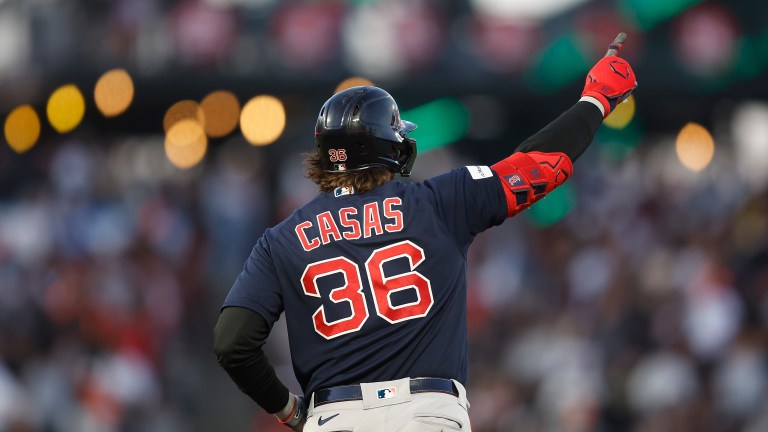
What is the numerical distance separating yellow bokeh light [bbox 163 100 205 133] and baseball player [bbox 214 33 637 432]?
1952cm

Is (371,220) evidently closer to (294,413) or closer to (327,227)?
(327,227)

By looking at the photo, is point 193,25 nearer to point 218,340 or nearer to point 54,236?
point 54,236

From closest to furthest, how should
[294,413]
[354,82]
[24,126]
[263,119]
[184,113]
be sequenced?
1. [294,413]
2. [354,82]
3. [24,126]
4. [263,119]
5. [184,113]

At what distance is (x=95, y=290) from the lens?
1357 cm

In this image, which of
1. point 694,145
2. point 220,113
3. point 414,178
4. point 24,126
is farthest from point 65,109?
point 694,145

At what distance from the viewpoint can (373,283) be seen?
14.3 feet

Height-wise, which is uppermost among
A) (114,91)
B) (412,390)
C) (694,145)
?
(114,91)

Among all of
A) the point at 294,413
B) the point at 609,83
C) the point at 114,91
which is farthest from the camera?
the point at 114,91

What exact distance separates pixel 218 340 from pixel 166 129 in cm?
2170

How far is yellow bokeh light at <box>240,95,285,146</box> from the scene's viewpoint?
22406 mm

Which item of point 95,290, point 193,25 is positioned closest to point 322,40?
point 193,25

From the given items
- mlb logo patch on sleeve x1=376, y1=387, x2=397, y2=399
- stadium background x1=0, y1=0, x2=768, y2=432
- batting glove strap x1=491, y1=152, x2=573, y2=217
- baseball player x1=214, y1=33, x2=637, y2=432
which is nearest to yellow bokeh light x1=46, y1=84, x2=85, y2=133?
stadium background x1=0, y1=0, x2=768, y2=432

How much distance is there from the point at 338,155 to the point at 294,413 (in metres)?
1.02

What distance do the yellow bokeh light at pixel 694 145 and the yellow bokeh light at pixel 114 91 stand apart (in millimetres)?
10839
